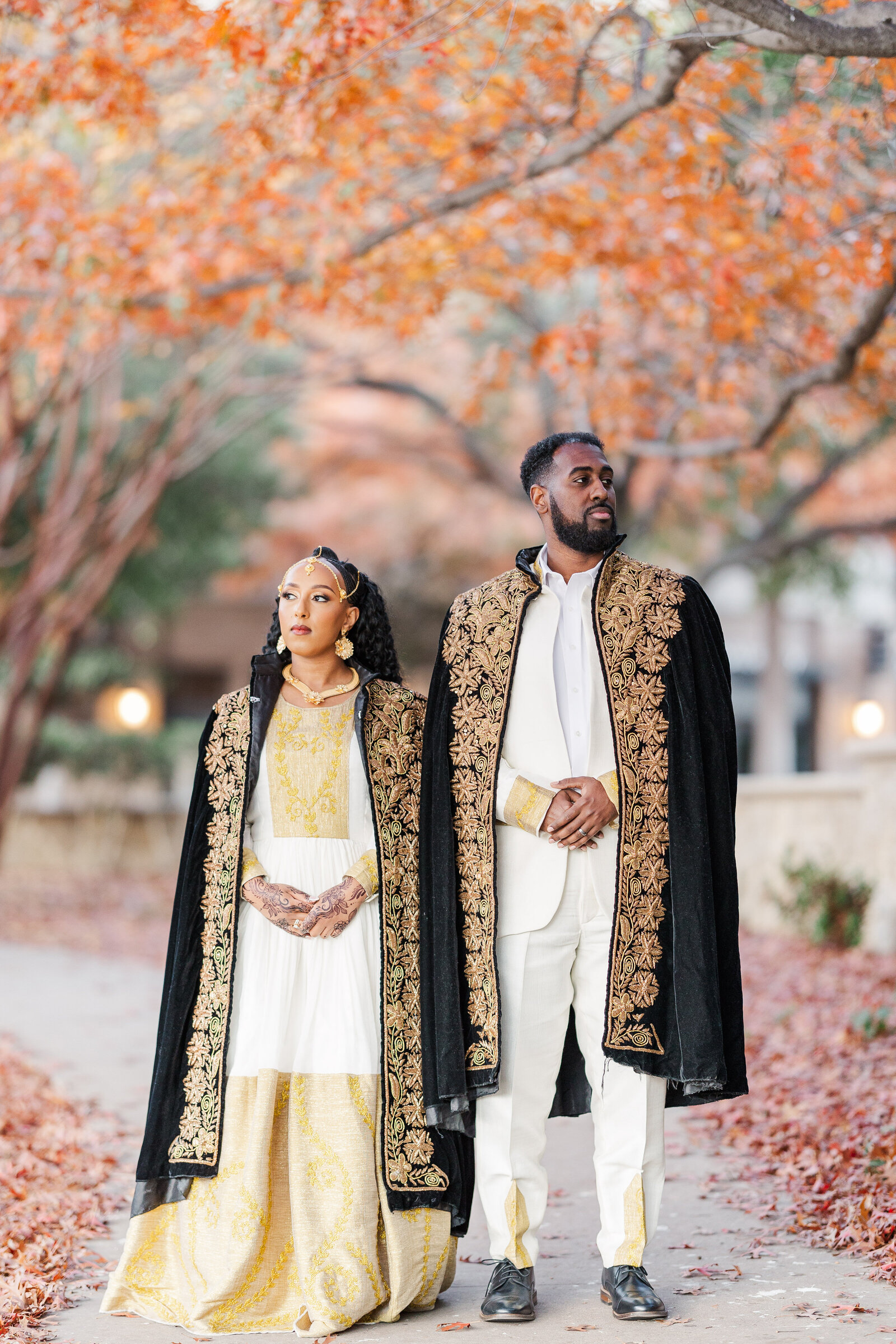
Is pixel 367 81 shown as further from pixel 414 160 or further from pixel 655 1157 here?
pixel 655 1157

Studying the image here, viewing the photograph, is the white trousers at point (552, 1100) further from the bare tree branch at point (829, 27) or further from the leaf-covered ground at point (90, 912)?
the leaf-covered ground at point (90, 912)

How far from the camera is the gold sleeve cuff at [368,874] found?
3.90 meters

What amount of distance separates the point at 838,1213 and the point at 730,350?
6.20 meters

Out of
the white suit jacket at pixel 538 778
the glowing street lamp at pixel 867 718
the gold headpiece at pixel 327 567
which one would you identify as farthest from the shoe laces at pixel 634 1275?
the glowing street lamp at pixel 867 718

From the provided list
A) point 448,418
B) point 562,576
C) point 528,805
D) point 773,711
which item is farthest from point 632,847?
point 773,711

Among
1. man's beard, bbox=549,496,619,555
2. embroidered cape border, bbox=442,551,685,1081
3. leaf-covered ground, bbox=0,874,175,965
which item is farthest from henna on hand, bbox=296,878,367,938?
leaf-covered ground, bbox=0,874,175,965

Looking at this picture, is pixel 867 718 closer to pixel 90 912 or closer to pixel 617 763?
pixel 90 912

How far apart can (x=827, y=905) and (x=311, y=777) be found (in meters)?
7.72

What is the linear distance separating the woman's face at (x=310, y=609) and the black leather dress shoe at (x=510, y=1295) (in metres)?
1.72

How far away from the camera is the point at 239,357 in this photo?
38.3 feet

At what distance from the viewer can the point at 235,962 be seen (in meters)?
3.93

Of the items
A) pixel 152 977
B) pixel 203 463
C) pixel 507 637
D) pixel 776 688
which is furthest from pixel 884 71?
pixel 776 688

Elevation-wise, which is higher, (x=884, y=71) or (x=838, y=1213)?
(x=884, y=71)

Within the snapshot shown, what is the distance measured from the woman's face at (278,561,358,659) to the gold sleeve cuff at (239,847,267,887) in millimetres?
571
